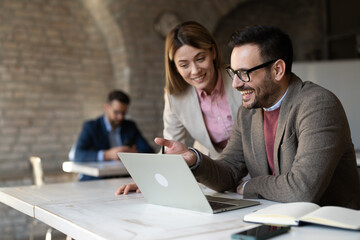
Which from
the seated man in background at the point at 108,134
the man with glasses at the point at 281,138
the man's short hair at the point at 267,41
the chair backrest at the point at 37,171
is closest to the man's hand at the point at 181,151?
the man with glasses at the point at 281,138

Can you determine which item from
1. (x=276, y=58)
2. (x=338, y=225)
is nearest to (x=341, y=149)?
(x=276, y=58)

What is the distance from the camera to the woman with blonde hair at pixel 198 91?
234 centimetres

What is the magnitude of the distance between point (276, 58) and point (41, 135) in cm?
484

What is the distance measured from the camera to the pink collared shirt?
98.7 inches

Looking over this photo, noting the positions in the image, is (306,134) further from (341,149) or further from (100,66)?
(100,66)

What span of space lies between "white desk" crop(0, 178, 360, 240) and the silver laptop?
3 centimetres

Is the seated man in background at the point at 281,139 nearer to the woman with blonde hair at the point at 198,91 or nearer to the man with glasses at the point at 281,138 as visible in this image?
the man with glasses at the point at 281,138

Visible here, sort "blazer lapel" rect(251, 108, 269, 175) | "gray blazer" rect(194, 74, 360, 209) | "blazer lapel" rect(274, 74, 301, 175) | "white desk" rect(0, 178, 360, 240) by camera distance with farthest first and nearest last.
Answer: "blazer lapel" rect(251, 108, 269, 175), "blazer lapel" rect(274, 74, 301, 175), "gray blazer" rect(194, 74, 360, 209), "white desk" rect(0, 178, 360, 240)

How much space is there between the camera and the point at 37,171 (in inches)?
154

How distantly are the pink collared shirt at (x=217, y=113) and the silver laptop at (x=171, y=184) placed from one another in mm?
869

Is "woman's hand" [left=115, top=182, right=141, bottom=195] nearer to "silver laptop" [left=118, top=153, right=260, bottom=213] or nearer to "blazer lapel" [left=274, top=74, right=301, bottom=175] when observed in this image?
"silver laptop" [left=118, top=153, right=260, bottom=213]

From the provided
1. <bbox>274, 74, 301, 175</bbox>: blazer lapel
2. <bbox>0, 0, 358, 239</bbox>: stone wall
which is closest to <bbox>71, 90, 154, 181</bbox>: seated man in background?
<bbox>0, 0, 358, 239</bbox>: stone wall

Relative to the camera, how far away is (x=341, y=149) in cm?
167

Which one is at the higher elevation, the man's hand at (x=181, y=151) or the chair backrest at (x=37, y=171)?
the man's hand at (x=181, y=151)
